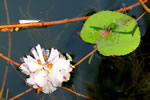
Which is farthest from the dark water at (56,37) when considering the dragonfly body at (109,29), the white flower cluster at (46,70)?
the white flower cluster at (46,70)

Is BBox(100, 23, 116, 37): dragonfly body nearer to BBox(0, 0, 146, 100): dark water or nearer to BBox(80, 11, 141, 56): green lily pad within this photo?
BBox(80, 11, 141, 56): green lily pad

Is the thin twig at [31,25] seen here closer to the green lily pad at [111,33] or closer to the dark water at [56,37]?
the dark water at [56,37]

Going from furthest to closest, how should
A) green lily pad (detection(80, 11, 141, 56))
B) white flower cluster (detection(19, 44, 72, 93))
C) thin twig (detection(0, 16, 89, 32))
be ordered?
thin twig (detection(0, 16, 89, 32)) < green lily pad (detection(80, 11, 141, 56)) < white flower cluster (detection(19, 44, 72, 93))

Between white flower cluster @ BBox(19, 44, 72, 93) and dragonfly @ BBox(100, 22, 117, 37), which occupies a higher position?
dragonfly @ BBox(100, 22, 117, 37)

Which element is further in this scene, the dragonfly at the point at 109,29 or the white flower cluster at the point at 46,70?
the dragonfly at the point at 109,29

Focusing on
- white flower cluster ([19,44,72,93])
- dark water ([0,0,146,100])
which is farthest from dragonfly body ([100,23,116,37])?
white flower cluster ([19,44,72,93])

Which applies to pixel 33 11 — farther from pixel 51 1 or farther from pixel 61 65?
pixel 61 65

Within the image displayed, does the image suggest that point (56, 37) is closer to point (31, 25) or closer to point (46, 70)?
point (31, 25)
